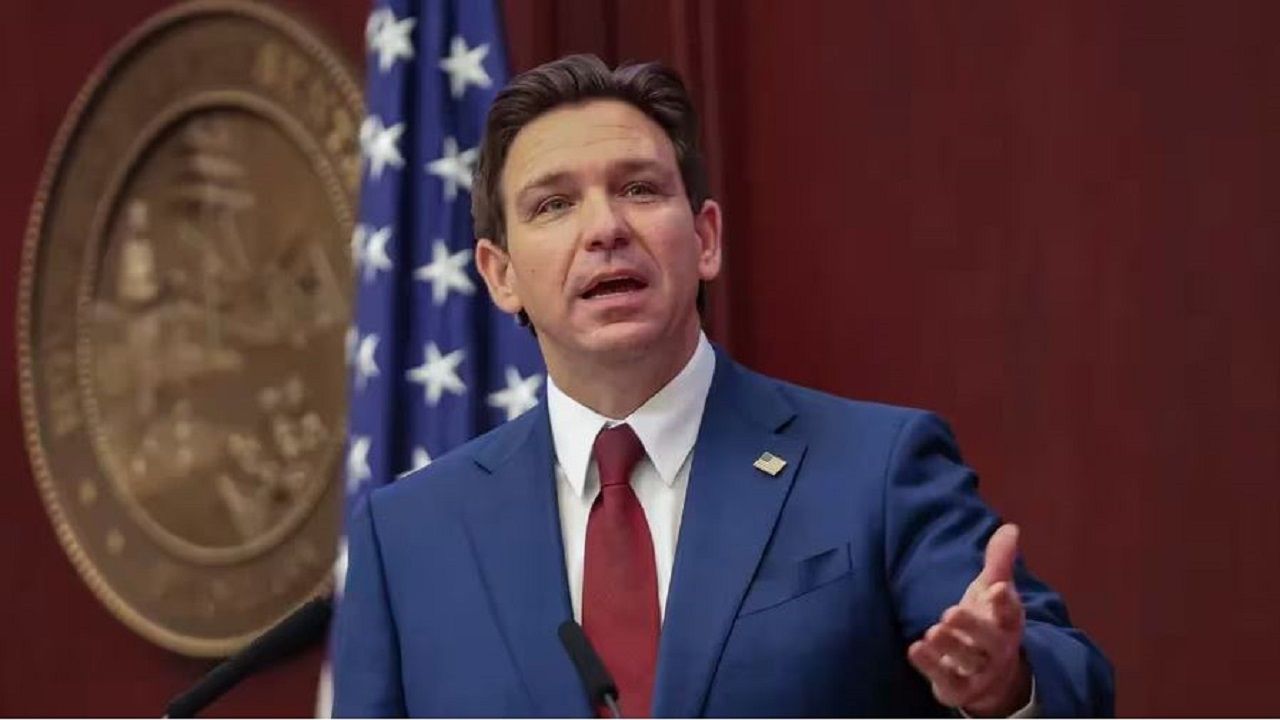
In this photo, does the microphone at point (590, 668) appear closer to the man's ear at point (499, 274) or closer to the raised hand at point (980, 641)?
the raised hand at point (980, 641)

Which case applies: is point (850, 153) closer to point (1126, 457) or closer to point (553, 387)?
point (1126, 457)

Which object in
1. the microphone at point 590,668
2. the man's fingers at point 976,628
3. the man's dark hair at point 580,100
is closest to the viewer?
the man's fingers at point 976,628

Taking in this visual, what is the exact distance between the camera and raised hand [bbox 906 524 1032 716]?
1576 mm

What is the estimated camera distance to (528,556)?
1967 millimetres

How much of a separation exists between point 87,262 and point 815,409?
8.30 ft

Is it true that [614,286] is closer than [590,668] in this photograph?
No

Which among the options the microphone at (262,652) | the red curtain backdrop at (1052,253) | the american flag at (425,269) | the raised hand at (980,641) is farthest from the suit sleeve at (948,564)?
the american flag at (425,269)

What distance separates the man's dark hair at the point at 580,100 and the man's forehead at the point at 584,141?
0.5 inches

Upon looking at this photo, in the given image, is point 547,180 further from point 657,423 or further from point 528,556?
point 528,556

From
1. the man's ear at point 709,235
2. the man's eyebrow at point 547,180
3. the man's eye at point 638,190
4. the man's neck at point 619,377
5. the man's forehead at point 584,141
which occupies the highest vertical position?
the man's forehead at point 584,141

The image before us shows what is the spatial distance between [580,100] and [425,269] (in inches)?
40.6

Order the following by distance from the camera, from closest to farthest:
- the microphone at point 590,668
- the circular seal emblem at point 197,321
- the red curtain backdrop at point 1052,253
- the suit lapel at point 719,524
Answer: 1. the microphone at point 590,668
2. the suit lapel at point 719,524
3. the red curtain backdrop at point 1052,253
4. the circular seal emblem at point 197,321

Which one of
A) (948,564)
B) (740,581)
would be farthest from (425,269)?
(948,564)

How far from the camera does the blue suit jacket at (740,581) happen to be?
1.85 meters
